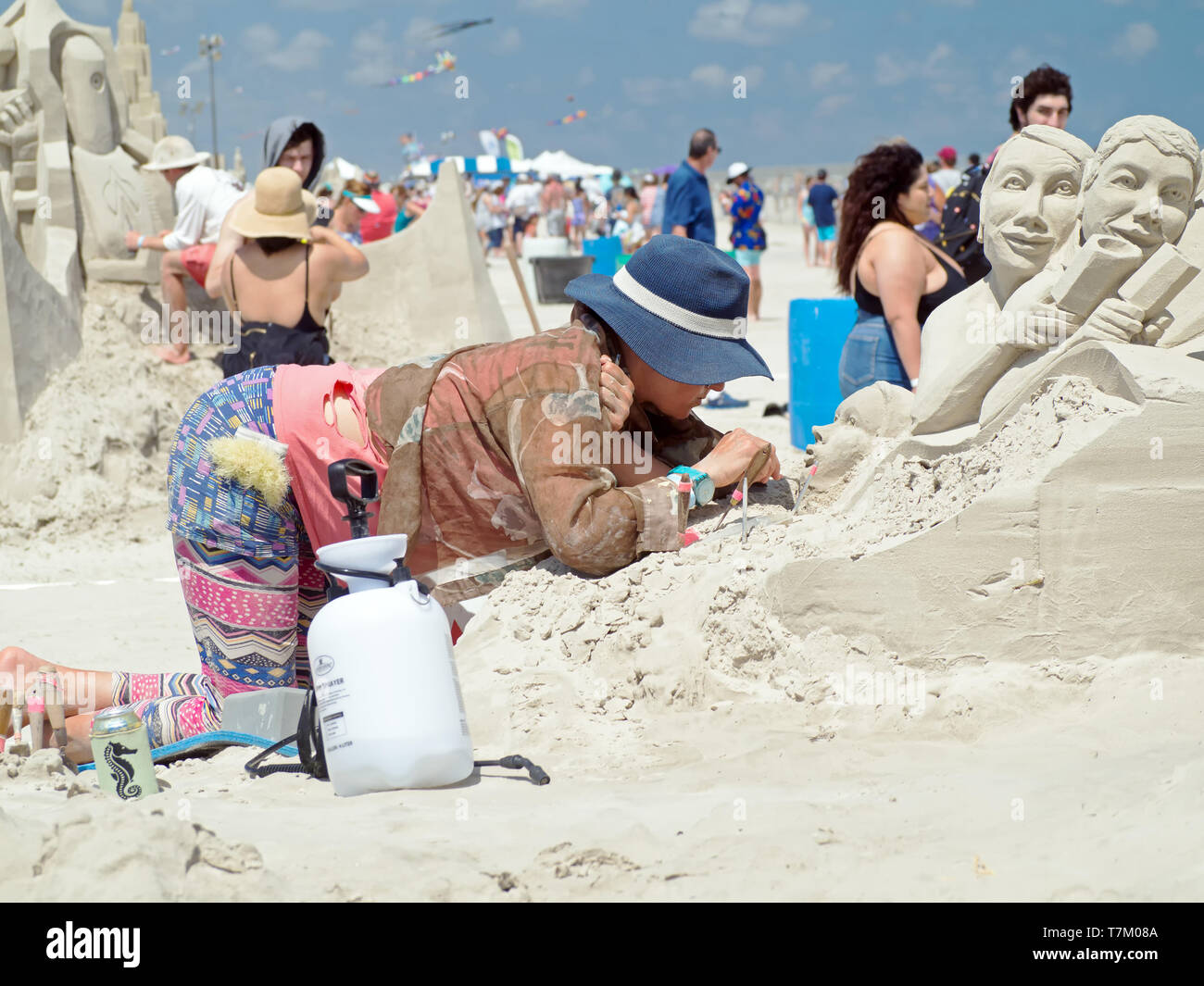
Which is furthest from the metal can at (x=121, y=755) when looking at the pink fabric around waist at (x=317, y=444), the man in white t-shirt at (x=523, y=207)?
the man in white t-shirt at (x=523, y=207)

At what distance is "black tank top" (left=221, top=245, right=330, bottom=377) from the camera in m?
5.32

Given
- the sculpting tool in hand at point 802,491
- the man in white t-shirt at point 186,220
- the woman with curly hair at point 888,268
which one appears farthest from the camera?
the man in white t-shirt at point 186,220

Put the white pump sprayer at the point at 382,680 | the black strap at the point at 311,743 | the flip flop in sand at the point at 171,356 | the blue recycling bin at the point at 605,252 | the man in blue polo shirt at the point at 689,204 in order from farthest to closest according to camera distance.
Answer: the blue recycling bin at the point at 605,252 → the man in blue polo shirt at the point at 689,204 → the flip flop in sand at the point at 171,356 → the black strap at the point at 311,743 → the white pump sprayer at the point at 382,680

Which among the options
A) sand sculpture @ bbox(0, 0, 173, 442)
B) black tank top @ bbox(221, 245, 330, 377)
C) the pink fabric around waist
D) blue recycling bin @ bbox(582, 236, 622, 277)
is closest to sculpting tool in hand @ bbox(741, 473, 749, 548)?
the pink fabric around waist

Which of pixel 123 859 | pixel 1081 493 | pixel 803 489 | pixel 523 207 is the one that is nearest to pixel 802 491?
pixel 803 489

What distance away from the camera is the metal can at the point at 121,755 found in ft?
8.12

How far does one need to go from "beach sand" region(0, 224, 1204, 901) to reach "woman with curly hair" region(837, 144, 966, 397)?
1.62 metres

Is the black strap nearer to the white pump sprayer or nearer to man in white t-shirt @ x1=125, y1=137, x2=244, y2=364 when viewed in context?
the white pump sprayer

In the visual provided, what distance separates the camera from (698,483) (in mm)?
2812

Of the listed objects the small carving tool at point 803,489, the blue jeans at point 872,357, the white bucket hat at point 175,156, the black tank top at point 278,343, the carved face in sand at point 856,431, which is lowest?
the small carving tool at point 803,489

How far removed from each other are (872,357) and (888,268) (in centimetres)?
35

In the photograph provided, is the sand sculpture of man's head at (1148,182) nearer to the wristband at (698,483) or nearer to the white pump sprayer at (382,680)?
the wristband at (698,483)

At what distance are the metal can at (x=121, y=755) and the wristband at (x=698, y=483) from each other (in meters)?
1.29

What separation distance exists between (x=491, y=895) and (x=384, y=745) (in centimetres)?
54
